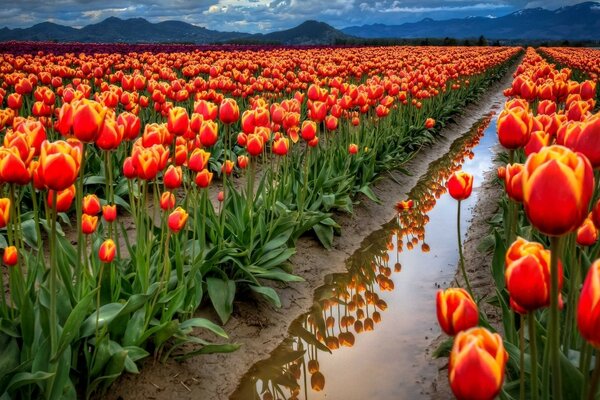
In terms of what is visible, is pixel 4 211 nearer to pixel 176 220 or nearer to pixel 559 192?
pixel 176 220

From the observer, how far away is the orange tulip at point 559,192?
145cm

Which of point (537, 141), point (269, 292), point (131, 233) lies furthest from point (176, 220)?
point (131, 233)

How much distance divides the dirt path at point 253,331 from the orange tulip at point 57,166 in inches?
69.5

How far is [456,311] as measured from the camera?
175 centimetres

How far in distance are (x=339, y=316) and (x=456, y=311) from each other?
343 centimetres

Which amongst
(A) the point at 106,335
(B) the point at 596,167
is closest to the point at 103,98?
(A) the point at 106,335

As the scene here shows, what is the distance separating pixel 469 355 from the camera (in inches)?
52.9

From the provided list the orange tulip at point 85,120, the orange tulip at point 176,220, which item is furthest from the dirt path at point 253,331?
the orange tulip at point 85,120

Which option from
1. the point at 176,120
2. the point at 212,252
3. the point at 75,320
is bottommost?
the point at 212,252

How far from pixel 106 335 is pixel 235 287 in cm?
175

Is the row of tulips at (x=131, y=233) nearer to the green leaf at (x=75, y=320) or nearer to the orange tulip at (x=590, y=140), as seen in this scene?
the green leaf at (x=75, y=320)

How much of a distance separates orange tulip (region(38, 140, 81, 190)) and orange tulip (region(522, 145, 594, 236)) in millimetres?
1740

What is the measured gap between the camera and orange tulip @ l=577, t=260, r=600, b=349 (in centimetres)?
127

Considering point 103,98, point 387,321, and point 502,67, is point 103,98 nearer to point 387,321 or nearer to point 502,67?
point 387,321
